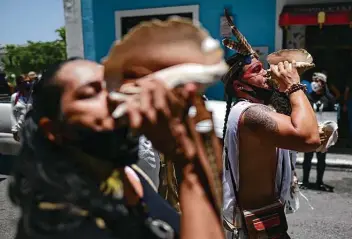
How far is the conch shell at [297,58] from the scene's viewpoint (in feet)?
7.29

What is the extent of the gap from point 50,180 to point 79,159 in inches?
3.7

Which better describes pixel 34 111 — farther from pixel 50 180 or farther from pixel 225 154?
pixel 225 154

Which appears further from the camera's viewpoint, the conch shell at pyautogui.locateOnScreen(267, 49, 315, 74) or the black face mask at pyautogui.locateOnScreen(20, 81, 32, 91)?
the black face mask at pyautogui.locateOnScreen(20, 81, 32, 91)

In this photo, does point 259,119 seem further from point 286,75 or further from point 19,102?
point 19,102

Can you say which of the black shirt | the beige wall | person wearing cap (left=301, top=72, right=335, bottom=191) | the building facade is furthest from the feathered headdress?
the beige wall

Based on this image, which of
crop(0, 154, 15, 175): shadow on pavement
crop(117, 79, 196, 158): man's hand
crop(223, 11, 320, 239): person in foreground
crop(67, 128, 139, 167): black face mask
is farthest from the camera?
crop(0, 154, 15, 175): shadow on pavement

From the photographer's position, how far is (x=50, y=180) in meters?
1.03

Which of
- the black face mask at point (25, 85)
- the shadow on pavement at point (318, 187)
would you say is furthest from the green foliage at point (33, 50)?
the shadow on pavement at point (318, 187)

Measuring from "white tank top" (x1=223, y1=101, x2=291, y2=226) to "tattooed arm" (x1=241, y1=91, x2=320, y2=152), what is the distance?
0.14 m

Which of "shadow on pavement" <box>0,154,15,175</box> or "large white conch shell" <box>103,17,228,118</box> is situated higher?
"large white conch shell" <box>103,17,228,118</box>

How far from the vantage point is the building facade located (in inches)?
355

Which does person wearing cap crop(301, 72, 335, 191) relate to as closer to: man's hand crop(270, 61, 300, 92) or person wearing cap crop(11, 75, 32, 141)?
man's hand crop(270, 61, 300, 92)

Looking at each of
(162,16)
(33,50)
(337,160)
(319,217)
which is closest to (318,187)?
(319,217)

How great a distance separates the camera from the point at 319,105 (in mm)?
6660
